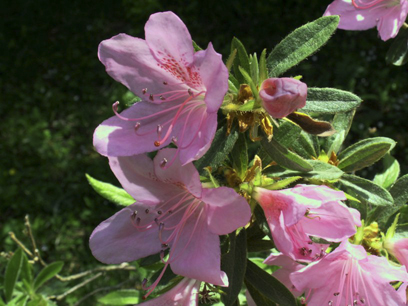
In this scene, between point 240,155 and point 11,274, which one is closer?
point 240,155

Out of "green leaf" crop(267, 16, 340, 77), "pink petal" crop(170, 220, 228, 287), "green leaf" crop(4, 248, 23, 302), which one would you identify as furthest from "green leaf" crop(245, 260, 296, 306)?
"green leaf" crop(4, 248, 23, 302)

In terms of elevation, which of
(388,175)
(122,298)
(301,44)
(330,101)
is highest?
(301,44)

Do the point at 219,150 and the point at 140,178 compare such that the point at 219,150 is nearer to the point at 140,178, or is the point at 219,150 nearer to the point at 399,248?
the point at 140,178

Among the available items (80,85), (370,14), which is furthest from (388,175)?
(80,85)

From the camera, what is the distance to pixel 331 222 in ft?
3.58

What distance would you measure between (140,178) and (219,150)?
0.18 metres

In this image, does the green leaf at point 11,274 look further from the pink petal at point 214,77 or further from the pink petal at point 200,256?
the pink petal at point 214,77

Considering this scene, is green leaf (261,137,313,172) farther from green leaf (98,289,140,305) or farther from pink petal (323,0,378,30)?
green leaf (98,289,140,305)

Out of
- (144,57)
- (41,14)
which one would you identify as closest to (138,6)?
(41,14)

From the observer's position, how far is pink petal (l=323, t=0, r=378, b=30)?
1566mm

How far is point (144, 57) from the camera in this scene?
112 cm

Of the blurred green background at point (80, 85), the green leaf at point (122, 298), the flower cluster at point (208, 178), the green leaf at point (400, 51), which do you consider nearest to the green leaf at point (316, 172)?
the flower cluster at point (208, 178)

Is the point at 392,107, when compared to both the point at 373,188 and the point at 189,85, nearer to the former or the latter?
the point at 373,188

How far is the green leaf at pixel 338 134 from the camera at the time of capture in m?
1.48
